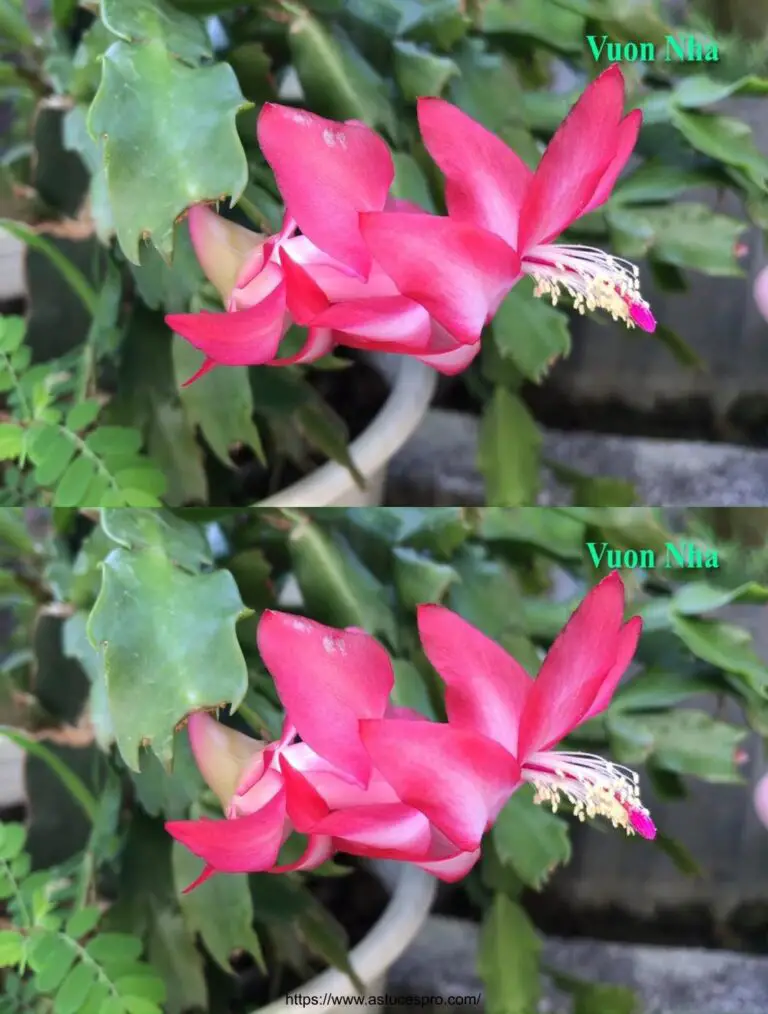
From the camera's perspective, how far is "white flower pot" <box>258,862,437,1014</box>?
64 centimetres

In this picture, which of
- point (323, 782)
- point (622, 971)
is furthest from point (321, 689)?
point (622, 971)

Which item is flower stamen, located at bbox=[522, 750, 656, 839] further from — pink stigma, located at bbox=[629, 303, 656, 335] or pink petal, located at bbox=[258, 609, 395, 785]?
pink stigma, located at bbox=[629, 303, 656, 335]

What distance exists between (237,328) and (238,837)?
290 mm

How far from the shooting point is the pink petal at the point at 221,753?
562 millimetres

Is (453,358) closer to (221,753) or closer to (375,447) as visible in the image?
(375,447)

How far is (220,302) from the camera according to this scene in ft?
1.90

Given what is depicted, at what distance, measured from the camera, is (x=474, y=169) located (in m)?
0.50

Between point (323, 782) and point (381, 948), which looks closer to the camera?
point (323, 782)

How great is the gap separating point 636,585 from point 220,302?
0.35 m

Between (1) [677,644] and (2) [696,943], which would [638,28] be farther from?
(2) [696,943]

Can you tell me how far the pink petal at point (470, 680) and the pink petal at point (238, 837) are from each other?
0.12 meters

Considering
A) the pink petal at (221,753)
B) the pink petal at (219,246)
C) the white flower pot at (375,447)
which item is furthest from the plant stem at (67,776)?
the pink petal at (219,246)

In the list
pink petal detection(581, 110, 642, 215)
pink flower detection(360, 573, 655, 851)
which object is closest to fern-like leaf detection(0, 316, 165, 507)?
pink flower detection(360, 573, 655, 851)

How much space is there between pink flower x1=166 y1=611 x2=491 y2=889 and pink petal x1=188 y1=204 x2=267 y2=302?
0.67 feet
